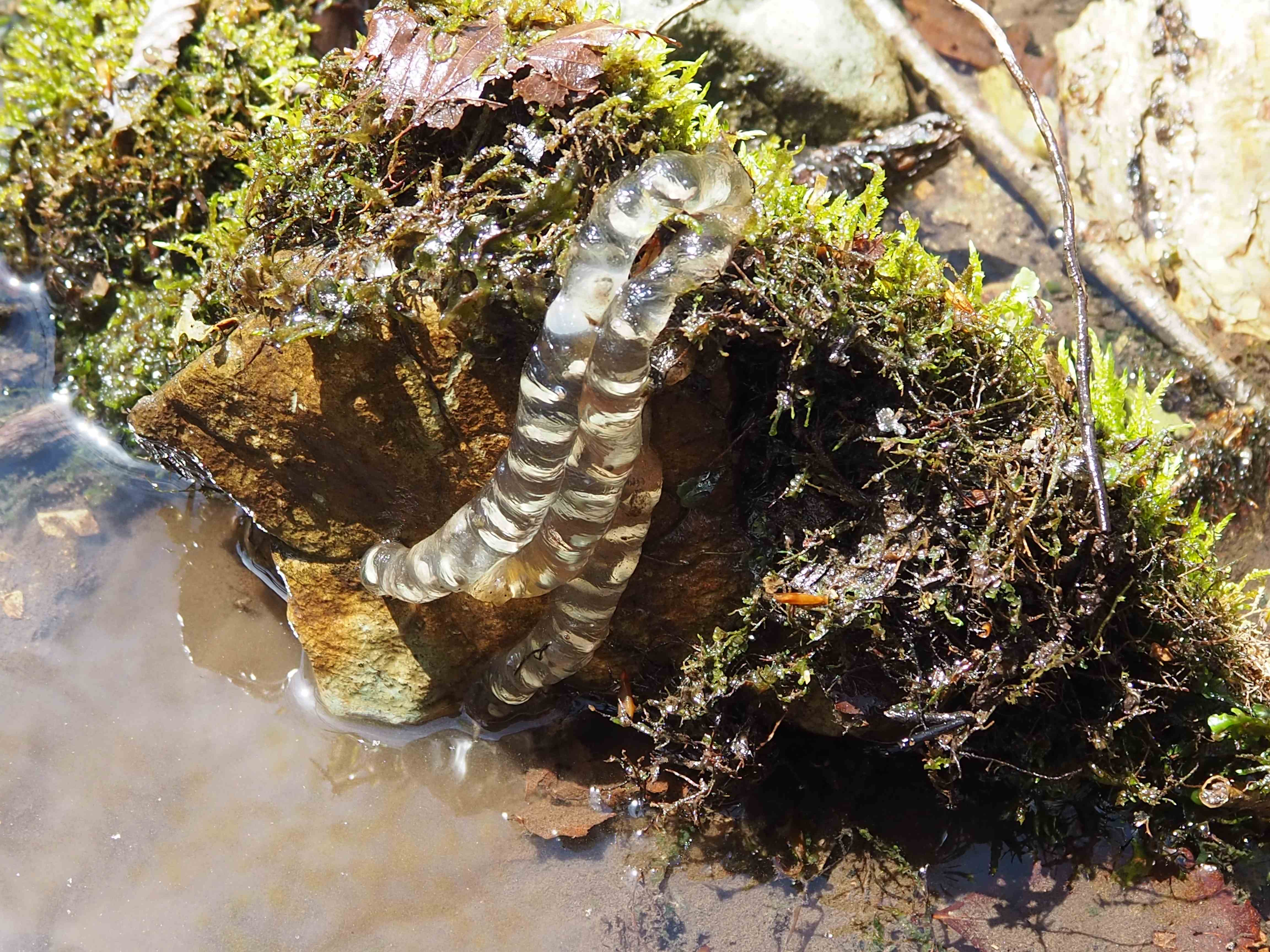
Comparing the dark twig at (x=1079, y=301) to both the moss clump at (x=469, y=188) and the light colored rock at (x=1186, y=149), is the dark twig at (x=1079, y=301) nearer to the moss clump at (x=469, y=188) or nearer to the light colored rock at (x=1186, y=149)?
the moss clump at (x=469, y=188)

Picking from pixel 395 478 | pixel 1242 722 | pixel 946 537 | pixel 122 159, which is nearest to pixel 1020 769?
pixel 1242 722

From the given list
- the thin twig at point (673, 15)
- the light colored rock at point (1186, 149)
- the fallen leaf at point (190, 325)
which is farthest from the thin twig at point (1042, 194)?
the fallen leaf at point (190, 325)

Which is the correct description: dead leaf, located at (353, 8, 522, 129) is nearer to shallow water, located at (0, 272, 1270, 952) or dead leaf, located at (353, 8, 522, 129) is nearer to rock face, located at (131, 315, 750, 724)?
rock face, located at (131, 315, 750, 724)

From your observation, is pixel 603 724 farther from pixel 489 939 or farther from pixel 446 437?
pixel 446 437

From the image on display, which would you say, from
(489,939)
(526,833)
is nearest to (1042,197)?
(526,833)

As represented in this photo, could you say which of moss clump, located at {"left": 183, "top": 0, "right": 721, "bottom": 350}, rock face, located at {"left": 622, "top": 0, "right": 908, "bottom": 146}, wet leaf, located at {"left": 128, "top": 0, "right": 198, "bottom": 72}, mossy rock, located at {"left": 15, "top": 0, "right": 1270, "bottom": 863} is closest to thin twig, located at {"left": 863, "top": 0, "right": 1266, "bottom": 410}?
rock face, located at {"left": 622, "top": 0, "right": 908, "bottom": 146}

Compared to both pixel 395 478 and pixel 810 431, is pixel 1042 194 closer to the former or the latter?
pixel 810 431
